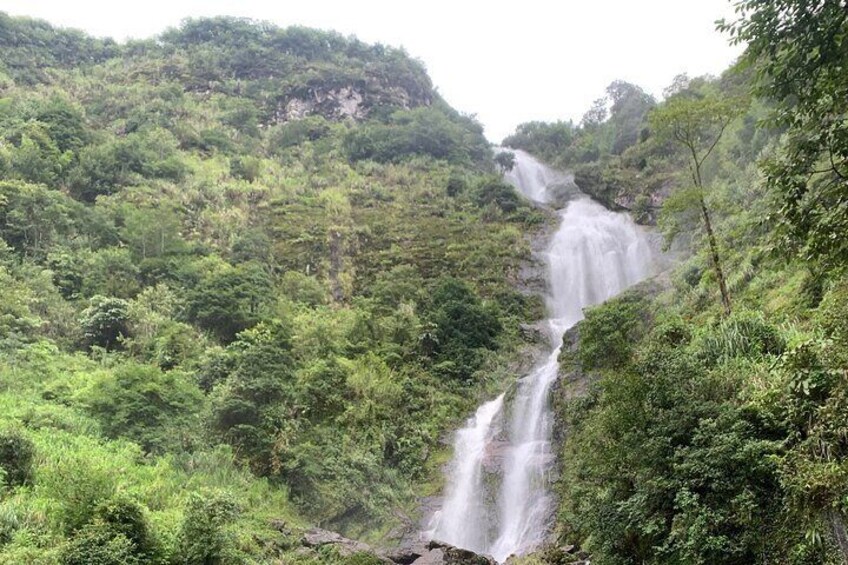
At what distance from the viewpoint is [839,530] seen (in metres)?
6.37

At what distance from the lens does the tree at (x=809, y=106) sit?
525 centimetres

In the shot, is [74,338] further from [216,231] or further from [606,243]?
[606,243]

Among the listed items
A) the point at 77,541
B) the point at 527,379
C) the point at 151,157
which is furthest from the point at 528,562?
the point at 151,157

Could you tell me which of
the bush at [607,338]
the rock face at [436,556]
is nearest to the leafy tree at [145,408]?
the rock face at [436,556]

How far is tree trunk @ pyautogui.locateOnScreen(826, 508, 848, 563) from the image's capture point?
6.33m

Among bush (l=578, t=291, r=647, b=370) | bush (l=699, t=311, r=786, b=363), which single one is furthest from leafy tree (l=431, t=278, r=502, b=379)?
bush (l=699, t=311, r=786, b=363)

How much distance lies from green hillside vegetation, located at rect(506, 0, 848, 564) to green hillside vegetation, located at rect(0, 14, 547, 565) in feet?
21.9

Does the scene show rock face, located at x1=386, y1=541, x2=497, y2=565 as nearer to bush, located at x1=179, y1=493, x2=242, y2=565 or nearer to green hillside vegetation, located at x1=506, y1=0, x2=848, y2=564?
green hillside vegetation, located at x1=506, y1=0, x2=848, y2=564

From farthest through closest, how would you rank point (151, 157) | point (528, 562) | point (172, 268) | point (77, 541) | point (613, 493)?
point (151, 157), point (172, 268), point (528, 562), point (613, 493), point (77, 541)

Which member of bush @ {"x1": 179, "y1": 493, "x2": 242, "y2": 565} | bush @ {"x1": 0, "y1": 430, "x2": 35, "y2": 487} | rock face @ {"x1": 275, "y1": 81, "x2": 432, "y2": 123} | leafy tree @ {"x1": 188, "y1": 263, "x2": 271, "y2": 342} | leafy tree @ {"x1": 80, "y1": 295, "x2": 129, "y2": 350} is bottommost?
bush @ {"x1": 179, "y1": 493, "x2": 242, "y2": 565}

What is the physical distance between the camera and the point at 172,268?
25.5 meters

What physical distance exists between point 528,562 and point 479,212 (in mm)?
27649

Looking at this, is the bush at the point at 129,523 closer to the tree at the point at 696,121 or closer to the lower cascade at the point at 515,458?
the lower cascade at the point at 515,458

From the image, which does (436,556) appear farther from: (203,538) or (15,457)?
(15,457)
